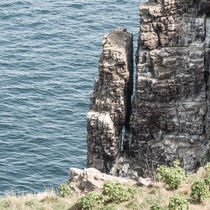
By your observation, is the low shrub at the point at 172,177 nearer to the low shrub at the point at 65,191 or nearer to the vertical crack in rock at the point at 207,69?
the low shrub at the point at 65,191

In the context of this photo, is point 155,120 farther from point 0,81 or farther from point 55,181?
point 0,81

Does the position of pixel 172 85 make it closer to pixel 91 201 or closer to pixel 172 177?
pixel 172 177

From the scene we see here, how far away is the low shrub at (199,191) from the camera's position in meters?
37.9

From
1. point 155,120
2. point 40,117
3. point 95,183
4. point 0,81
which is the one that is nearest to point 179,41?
point 155,120

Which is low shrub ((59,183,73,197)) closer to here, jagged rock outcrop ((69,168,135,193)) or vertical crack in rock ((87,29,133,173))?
jagged rock outcrop ((69,168,135,193))

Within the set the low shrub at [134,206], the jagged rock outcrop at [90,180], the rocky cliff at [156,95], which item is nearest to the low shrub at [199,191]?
the low shrub at [134,206]

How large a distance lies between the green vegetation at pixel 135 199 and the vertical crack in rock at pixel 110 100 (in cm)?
1336

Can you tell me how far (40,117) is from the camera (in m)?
84.4

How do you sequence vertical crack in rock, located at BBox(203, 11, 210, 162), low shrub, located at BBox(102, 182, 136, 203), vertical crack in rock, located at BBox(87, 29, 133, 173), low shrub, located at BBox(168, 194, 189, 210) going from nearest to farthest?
low shrub, located at BBox(168, 194, 189, 210) → low shrub, located at BBox(102, 182, 136, 203) → vertical crack in rock, located at BBox(203, 11, 210, 162) → vertical crack in rock, located at BBox(87, 29, 133, 173)

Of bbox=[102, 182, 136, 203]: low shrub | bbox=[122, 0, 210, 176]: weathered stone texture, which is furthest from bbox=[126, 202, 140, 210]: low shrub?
bbox=[122, 0, 210, 176]: weathered stone texture

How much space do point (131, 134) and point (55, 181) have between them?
1708 cm

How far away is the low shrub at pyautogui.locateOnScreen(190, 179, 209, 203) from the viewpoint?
37.9 meters

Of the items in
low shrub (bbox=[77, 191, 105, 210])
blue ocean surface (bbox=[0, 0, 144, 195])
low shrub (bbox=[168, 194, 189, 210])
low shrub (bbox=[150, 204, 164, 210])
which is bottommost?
blue ocean surface (bbox=[0, 0, 144, 195])

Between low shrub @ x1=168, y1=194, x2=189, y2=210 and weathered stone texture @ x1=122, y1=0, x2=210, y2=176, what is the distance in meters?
16.2
